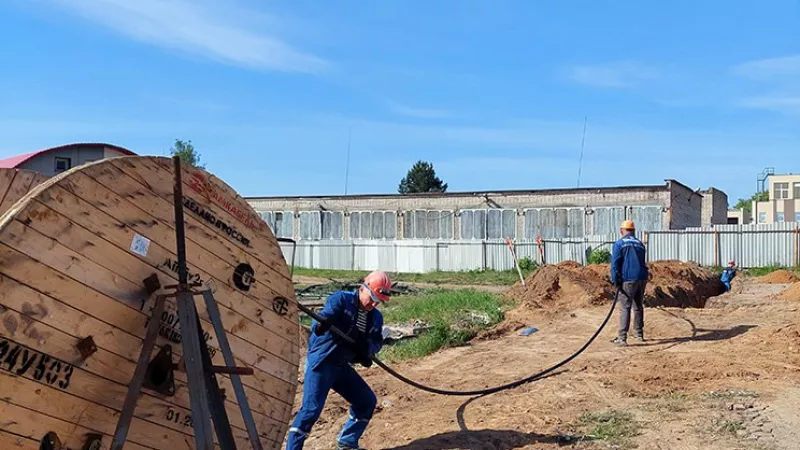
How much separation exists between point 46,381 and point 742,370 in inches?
302

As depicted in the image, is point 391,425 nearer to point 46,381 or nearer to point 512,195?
point 46,381

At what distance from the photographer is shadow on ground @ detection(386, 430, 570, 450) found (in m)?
6.70

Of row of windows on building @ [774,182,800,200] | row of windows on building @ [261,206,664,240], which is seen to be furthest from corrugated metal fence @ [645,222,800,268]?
row of windows on building @ [774,182,800,200]

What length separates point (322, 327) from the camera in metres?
6.19

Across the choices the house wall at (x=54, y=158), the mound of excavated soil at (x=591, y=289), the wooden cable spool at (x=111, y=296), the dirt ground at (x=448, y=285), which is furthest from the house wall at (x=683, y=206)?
the wooden cable spool at (x=111, y=296)

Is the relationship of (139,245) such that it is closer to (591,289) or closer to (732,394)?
(732,394)

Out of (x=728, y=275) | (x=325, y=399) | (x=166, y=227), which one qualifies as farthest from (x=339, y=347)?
(x=728, y=275)

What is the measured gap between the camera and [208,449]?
4156 millimetres

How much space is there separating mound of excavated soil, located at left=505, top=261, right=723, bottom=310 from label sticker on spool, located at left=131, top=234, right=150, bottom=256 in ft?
40.2

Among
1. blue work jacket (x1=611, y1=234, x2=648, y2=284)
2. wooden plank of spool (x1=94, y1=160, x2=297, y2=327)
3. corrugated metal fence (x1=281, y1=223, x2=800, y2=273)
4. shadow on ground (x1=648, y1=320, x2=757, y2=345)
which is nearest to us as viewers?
wooden plank of spool (x1=94, y1=160, x2=297, y2=327)

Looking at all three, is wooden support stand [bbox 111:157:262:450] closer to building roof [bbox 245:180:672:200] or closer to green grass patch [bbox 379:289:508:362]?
green grass patch [bbox 379:289:508:362]

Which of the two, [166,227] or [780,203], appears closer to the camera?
[166,227]

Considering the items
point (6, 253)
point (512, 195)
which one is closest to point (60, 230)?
point (6, 253)

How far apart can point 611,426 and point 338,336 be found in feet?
9.03
